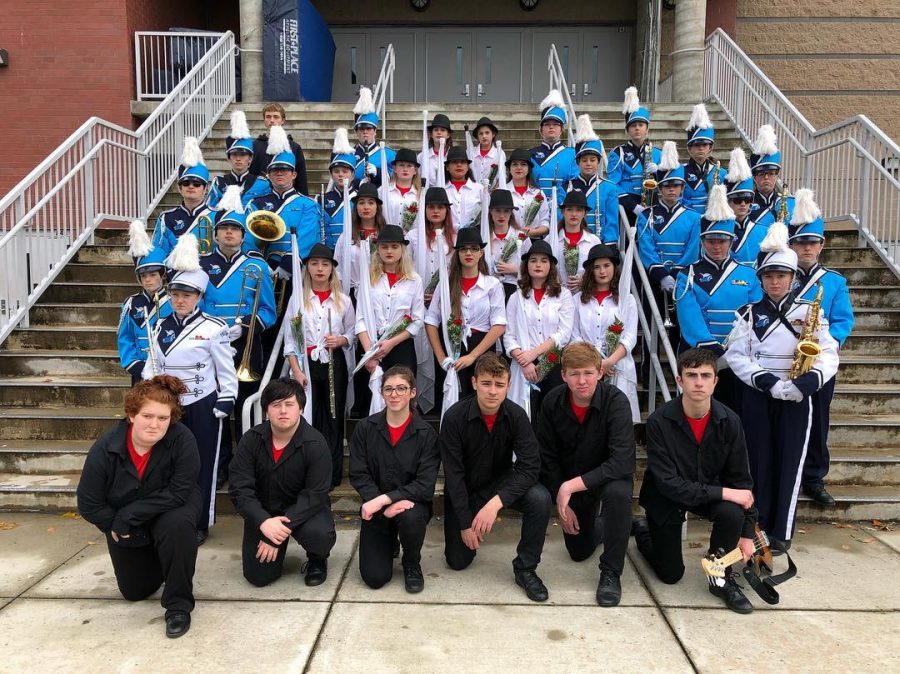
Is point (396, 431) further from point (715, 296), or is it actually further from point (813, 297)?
point (813, 297)

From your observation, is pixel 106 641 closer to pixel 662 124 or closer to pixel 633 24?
pixel 662 124

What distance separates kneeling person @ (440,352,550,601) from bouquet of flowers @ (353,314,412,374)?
43.3 inches

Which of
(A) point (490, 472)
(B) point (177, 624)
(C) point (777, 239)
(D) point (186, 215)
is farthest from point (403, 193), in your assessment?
(B) point (177, 624)

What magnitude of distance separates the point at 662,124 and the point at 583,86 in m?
5.10

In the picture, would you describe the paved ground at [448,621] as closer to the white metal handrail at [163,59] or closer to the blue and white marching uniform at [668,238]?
the blue and white marching uniform at [668,238]

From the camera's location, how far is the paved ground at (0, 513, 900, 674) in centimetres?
324

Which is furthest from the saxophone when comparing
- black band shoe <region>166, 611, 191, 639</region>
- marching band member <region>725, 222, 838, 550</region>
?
black band shoe <region>166, 611, 191, 639</region>

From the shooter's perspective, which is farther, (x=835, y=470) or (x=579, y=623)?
(x=835, y=470)

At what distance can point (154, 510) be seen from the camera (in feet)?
11.9

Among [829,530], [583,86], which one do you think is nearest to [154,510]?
[829,530]

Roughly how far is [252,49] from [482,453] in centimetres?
1103

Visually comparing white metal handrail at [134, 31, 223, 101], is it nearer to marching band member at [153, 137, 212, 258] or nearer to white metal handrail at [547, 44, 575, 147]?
white metal handrail at [547, 44, 575, 147]

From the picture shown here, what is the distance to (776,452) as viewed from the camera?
4516 mm

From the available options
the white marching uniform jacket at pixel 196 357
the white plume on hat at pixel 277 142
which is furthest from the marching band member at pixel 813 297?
the white plume on hat at pixel 277 142
